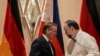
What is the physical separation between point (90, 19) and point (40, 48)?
1.56 metres

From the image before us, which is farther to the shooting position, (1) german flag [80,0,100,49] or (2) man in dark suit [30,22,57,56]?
(1) german flag [80,0,100,49]

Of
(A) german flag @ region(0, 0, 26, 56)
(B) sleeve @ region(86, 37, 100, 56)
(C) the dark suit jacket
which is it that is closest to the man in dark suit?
(C) the dark suit jacket

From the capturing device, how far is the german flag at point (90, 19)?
375 centimetres

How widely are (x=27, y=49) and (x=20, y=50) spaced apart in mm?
478

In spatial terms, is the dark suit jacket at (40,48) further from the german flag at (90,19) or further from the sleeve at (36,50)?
the german flag at (90,19)

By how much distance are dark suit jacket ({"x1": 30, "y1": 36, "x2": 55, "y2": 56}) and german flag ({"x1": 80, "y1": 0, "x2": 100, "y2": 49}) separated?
140 cm

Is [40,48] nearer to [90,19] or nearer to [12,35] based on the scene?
[12,35]

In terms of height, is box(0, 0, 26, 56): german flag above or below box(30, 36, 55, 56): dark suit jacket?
below

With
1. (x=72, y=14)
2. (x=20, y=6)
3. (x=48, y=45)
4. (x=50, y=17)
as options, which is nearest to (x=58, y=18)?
(x=50, y=17)

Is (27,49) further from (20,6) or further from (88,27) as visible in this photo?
(88,27)

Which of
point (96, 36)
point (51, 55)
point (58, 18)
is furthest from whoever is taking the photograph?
point (58, 18)

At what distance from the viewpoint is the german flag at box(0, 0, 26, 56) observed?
12.3 ft

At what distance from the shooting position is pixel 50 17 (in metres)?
3.94

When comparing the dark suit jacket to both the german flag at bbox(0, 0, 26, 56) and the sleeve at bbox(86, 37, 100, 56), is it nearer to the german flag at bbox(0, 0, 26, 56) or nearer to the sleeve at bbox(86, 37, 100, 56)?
the sleeve at bbox(86, 37, 100, 56)
